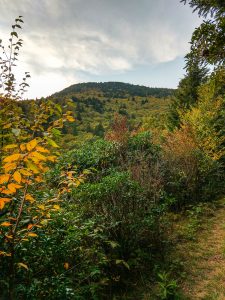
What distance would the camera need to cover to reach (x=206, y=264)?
19.2 feet

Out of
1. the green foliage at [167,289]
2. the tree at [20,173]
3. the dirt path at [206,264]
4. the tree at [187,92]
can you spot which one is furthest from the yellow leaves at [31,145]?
the tree at [187,92]

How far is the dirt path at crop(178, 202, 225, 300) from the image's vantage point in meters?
4.87

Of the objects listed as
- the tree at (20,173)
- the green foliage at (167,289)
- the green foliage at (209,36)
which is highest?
the green foliage at (209,36)

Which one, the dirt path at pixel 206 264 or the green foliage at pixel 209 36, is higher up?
the green foliage at pixel 209 36

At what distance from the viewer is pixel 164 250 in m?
6.07

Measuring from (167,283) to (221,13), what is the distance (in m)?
6.69

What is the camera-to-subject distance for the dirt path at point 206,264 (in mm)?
4871

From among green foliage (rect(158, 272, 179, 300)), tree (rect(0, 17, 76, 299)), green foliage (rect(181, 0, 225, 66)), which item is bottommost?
green foliage (rect(158, 272, 179, 300))

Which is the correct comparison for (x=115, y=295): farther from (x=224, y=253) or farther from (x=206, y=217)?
(x=206, y=217)

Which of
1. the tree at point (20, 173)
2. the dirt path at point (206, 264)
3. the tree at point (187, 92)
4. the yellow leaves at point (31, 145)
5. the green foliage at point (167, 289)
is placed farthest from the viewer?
the tree at point (187, 92)

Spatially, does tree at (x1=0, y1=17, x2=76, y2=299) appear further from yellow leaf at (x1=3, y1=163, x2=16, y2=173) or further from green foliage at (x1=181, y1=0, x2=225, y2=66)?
green foliage at (x1=181, y1=0, x2=225, y2=66)

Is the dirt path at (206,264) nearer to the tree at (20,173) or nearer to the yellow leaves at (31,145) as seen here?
the tree at (20,173)

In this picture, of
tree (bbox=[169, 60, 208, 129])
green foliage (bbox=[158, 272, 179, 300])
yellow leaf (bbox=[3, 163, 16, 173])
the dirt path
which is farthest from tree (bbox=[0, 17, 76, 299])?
tree (bbox=[169, 60, 208, 129])

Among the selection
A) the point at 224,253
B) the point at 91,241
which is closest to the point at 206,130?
the point at 224,253
